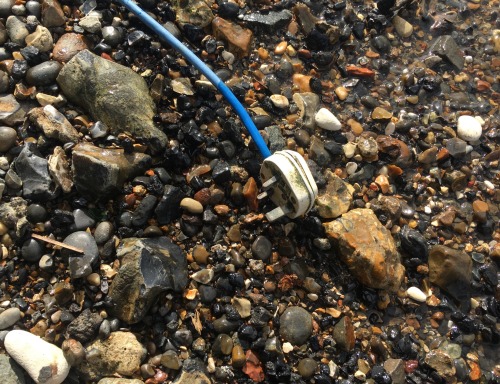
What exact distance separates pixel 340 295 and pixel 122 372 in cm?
158

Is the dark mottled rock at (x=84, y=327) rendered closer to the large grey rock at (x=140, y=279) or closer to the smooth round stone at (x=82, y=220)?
the large grey rock at (x=140, y=279)

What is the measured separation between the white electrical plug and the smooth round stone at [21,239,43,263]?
156 cm

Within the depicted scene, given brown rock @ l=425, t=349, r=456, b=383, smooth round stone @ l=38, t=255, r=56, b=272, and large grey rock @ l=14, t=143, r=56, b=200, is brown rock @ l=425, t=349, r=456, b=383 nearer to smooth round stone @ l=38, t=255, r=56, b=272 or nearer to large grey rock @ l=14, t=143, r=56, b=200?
smooth round stone @ l=38, t=255, r=56, b=272

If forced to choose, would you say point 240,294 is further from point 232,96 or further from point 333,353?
point 232,96

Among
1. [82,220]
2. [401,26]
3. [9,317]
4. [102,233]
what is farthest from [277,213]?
[401,26]

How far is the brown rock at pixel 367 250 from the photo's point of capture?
3619 mm

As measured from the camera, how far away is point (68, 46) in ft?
13.0

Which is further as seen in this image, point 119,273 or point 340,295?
point 340,295

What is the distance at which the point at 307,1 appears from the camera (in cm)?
478

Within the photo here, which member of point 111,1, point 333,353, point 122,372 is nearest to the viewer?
point 122,372

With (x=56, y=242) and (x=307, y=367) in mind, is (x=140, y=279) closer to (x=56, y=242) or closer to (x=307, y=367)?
(x=56, y=242)

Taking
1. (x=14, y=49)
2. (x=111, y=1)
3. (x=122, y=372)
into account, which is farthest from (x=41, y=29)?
(x=122, y=372)

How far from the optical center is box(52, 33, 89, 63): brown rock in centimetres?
394

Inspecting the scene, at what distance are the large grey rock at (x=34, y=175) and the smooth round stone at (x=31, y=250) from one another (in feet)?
1.01
